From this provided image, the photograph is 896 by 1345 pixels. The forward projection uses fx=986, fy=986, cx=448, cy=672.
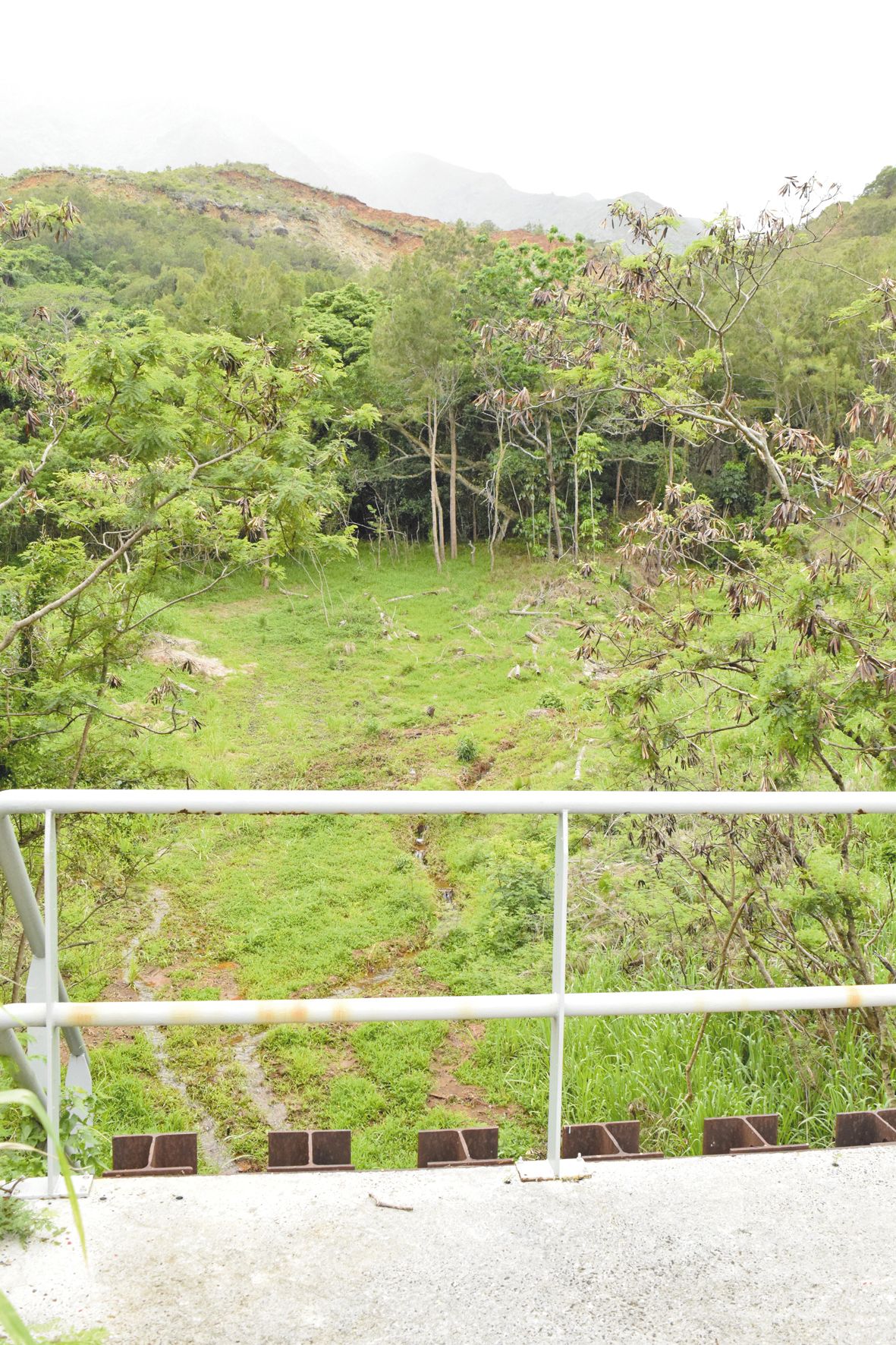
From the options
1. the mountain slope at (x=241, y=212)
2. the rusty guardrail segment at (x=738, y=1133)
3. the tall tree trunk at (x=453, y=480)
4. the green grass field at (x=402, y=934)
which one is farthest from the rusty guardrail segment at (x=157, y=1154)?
the mountain slope at (x=241, y=212)

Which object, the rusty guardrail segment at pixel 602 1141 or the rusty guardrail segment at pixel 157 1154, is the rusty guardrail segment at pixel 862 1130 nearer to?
the rusty guardrail segment at pixel 602 1141

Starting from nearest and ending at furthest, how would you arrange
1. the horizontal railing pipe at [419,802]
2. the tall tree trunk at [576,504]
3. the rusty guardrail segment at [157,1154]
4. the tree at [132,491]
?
the horizontal railing pipe at [419,802] → the rusty guardrail segment at [157,1154] → the tree at [132,491] → the tall tree trunk at [576,504]

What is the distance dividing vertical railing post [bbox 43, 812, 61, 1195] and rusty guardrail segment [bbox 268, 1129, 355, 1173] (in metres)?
0.35

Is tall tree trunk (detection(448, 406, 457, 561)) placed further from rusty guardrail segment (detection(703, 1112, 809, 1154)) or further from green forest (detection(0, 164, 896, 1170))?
rusty guardrail segment (detection(703, 1112, 809, 1154))

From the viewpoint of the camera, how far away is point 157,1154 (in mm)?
1665

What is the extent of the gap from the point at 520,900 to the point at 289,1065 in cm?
226

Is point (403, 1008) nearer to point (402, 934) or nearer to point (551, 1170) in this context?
point (551, 1170)

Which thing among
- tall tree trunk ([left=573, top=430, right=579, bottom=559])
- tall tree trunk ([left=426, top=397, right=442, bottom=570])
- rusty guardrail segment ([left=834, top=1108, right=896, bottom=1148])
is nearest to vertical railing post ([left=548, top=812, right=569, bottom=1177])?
rusty guardrail segment ([left=834, top=1108, right=896, bottom=1148])

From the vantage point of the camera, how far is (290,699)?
14.0 m

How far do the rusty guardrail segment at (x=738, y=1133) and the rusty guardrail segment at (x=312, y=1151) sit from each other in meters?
0.65

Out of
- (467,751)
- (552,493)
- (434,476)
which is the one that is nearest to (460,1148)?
(467,751)

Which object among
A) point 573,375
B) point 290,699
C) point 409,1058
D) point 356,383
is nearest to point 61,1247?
point 573,375

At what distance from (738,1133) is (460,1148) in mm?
529

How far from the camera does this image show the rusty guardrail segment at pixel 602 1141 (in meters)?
1.75
